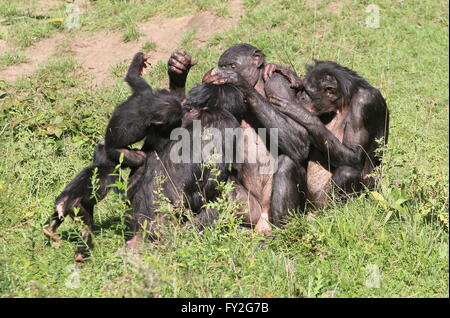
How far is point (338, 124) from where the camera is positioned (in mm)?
6207

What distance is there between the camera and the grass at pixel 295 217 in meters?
4.49

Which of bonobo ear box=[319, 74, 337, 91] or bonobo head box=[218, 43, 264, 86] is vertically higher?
bonobo head box=[218, 43, 264, 86]

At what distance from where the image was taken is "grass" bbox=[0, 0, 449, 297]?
449 cm

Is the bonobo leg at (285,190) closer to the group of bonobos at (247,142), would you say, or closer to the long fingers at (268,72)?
the group of bonobos at (247,142)

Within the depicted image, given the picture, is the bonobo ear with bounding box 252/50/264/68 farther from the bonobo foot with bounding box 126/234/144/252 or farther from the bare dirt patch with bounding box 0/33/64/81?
the bare dirt patch with bounding box 0/33/64/81

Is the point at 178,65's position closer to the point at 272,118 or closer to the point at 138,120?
the point at 138,120

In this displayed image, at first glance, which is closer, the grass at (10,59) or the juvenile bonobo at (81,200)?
the juvenile bonobo at (81,200)

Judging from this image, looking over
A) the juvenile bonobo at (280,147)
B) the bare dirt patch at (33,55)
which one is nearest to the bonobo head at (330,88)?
the juvenile bonobo at (280,147)

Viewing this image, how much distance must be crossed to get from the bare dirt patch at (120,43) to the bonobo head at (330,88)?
4067 mm

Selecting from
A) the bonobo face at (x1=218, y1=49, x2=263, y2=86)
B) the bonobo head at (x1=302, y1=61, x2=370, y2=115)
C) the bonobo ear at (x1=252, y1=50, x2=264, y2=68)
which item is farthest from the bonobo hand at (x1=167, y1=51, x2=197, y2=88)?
the bonobo head at (x1=302, y1=61, x2=370, y2=115)

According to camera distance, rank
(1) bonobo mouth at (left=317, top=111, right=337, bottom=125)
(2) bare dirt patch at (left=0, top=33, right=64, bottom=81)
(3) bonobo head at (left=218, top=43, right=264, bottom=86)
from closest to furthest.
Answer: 1. (1) bonobo mouth at (left=317, top=111, right=337, bottom=125)
2. (3) bonobo head at (left=218, top=43, right=264, bottom=86)
3. (2) bare dirt patch at (left=0, top=33, right=64, bottom=81)

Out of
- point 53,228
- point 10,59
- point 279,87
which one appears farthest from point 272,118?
point 10,59
